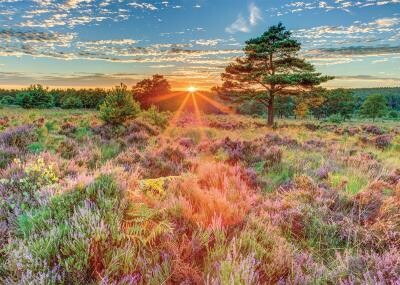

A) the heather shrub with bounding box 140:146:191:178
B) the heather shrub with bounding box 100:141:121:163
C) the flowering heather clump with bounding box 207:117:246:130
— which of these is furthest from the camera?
the flowering heather clump with bounding box 207:117:246:130

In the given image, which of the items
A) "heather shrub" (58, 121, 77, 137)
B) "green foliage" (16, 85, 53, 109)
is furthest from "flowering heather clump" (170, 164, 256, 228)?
"green foliage" (16, 85, 53, 109)

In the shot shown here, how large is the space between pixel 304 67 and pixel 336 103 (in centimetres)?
6717

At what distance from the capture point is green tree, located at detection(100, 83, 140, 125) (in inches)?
696

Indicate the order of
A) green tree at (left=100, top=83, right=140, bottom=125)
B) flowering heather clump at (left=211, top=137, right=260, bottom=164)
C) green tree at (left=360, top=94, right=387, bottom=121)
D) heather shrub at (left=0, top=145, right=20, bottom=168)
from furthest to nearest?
1. green tree at (left=360, top=94, right=387, bottom=121)
2. green tree at (left=100, top=83, right=140, bottom=125)
3. flowering heather clump at (left=211, top=137, right=260, bottom=164)
4. heather shrub at (left=0, top=145, right=20, bottom=168)

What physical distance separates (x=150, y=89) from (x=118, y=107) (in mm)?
50348

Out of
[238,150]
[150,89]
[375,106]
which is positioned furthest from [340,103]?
[238,150]

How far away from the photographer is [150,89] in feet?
221

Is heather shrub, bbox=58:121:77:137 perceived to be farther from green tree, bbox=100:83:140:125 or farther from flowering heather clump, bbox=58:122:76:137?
green tree, bbox=100:83:140:125

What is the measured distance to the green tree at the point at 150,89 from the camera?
67.1m

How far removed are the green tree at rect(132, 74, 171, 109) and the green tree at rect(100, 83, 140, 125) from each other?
1907 inches

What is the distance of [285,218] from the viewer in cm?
435

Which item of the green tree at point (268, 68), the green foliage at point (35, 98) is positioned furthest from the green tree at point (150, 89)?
the green tree at point (268, 68)

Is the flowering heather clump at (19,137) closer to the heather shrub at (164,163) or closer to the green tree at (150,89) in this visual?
the heather shrub at (164,163)

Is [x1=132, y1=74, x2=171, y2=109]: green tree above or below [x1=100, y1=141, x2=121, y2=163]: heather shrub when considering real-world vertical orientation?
above
